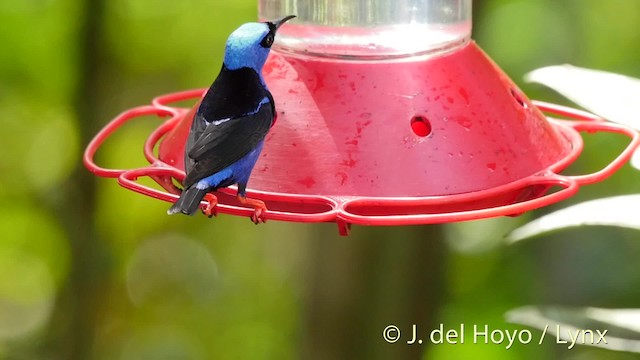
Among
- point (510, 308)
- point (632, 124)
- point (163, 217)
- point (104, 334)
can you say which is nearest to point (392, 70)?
point (632, 124)

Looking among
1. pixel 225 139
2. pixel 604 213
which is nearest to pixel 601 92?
pixel 604 213

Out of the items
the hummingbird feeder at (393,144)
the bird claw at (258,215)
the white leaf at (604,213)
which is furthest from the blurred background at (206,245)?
the bird claw at (258,215)

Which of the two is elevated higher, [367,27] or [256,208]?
[367,27]

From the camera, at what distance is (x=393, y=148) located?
137cm

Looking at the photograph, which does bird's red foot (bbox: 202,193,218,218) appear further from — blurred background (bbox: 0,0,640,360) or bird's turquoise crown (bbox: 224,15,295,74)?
blurred background (bbox: 0,0,640,360)

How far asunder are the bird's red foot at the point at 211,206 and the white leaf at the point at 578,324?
5.98ft

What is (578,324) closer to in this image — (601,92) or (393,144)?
(601,92)

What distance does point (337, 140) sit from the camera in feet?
4.50

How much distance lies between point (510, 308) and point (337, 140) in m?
2.08

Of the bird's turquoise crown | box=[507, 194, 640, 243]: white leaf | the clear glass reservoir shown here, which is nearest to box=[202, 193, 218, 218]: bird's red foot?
the bird's turquoise crown

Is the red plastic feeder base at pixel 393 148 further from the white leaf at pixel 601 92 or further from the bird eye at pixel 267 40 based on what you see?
the white leaf at pixel 601 92

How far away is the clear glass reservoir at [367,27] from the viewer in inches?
62.3

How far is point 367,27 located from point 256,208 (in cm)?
59

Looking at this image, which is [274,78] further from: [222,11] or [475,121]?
[222,11]
